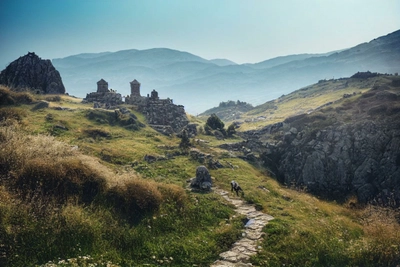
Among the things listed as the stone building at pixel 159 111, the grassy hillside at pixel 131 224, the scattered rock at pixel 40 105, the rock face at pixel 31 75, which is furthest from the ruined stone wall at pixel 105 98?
the grassy hillside at pixel 131 224

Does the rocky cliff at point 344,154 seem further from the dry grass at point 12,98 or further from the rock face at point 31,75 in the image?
the rock face at point 31,75

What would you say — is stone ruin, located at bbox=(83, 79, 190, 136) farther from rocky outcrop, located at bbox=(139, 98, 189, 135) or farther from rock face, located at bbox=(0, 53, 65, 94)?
rock face, located at bbox=(0, 53, 65, 94)

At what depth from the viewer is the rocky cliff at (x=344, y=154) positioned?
125 ft

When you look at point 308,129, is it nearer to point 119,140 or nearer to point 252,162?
point 252,162

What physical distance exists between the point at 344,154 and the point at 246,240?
3615cm

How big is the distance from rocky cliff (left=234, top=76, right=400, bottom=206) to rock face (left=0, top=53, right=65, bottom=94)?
160 feet

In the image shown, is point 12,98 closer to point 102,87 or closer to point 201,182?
point 102,87

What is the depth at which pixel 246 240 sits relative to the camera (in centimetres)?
1379

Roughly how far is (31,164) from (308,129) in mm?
47831

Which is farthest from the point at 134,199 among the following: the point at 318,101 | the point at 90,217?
the point at 318,101

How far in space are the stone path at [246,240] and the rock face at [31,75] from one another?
205 ft

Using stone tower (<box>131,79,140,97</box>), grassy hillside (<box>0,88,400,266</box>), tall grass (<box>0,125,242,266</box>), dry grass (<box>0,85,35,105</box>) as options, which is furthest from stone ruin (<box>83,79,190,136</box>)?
tall grass (<box>0,125,242,266</box>)

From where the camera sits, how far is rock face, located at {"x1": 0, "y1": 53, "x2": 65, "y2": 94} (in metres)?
64.4

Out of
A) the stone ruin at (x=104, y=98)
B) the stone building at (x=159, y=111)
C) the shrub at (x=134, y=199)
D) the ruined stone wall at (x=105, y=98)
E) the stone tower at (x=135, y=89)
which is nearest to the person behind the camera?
the shrub at (x=134, y=199)
